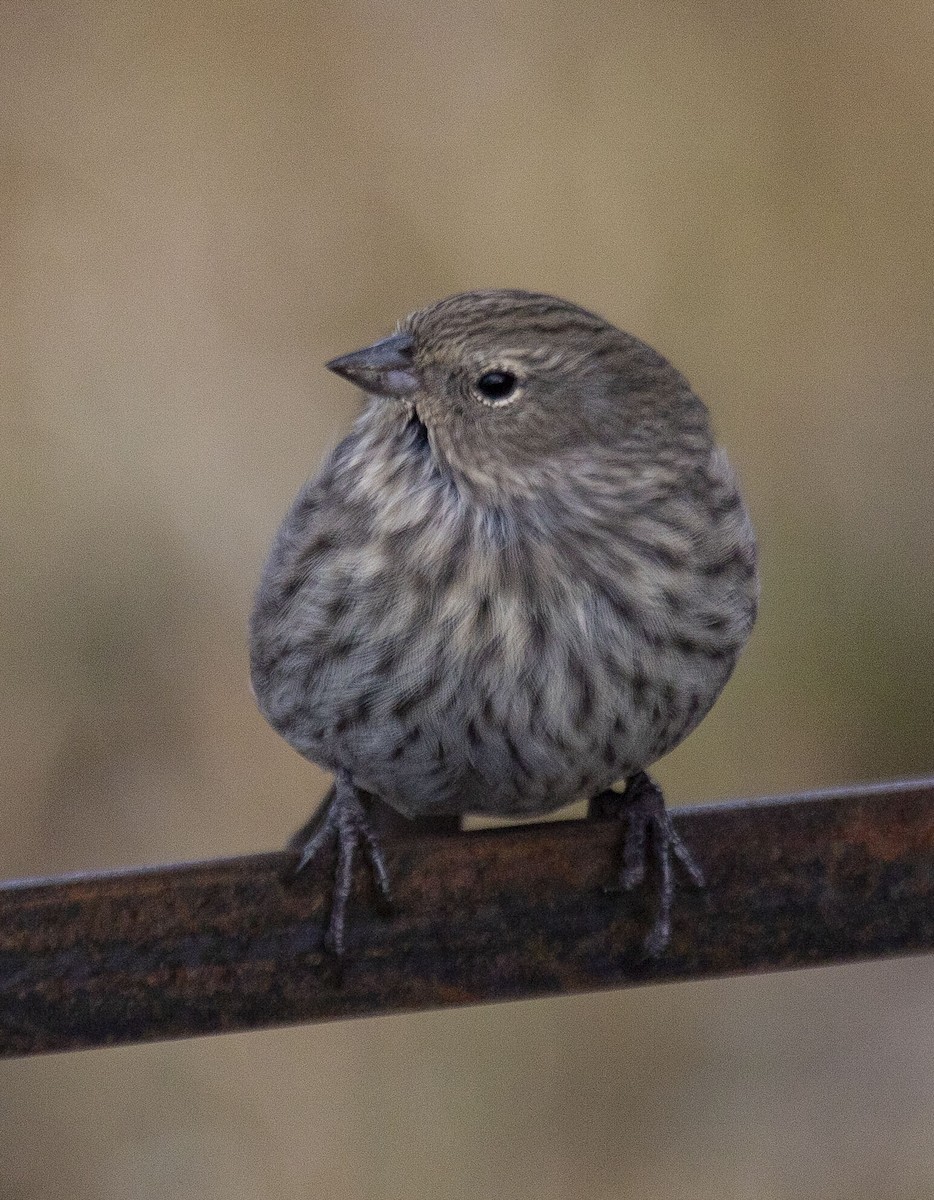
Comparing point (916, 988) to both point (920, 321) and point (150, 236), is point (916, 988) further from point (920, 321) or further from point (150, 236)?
point (150, 236)

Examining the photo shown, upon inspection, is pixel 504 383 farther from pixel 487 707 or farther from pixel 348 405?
pixel 348 405

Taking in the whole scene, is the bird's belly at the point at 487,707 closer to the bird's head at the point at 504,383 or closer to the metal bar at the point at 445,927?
the bird's head at the point at 504,383

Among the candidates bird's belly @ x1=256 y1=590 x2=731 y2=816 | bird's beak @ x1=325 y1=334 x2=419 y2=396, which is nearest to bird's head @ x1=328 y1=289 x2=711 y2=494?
bird's beak @ x1=325 y1=334 x2=419 y2=396

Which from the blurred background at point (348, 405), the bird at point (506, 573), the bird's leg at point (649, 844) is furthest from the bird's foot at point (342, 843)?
the blurred background at point (348, 405)

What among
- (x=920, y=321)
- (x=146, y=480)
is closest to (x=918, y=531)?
(x=920, y=321)

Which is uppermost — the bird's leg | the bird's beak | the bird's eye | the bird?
the bird's beak

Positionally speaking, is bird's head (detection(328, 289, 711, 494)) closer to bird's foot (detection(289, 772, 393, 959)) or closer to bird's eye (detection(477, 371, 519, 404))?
bird's eye (detection(477, 371, 519, 404))
